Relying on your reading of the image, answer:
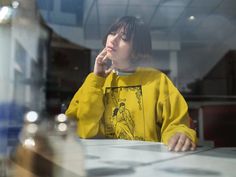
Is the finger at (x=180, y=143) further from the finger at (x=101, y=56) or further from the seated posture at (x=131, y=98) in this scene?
the finger at (x=101, y=56)

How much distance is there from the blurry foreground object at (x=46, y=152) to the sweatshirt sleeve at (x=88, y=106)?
9 centimetres

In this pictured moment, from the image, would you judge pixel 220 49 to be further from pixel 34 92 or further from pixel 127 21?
pixel 34 92

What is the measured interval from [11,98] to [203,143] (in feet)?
2.19

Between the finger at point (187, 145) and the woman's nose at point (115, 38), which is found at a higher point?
the woman's nose at point (115, 38)

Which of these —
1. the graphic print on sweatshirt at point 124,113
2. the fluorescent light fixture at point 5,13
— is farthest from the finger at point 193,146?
the fluorescent light fixture at point 5,13

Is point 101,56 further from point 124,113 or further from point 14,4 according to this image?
point 14,4

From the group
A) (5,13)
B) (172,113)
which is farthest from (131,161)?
(5,13)

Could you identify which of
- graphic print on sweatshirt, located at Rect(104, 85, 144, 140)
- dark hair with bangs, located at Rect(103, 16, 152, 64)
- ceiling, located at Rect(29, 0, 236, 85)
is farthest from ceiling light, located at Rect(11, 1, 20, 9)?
graphic print on sweatshirt, located at Rect(104, 85, 144, 140)

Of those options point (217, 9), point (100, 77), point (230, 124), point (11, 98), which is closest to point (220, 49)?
point (217, 9)

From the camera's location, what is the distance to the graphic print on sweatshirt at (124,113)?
1128 mm

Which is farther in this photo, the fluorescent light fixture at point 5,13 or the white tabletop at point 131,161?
the fluorescent light fixture at point 5,13

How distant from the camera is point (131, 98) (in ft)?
A: 3.73

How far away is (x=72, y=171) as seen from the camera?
2.52 feet

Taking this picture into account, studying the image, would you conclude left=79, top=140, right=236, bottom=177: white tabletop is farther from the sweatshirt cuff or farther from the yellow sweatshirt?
the sweatshirt cuff
